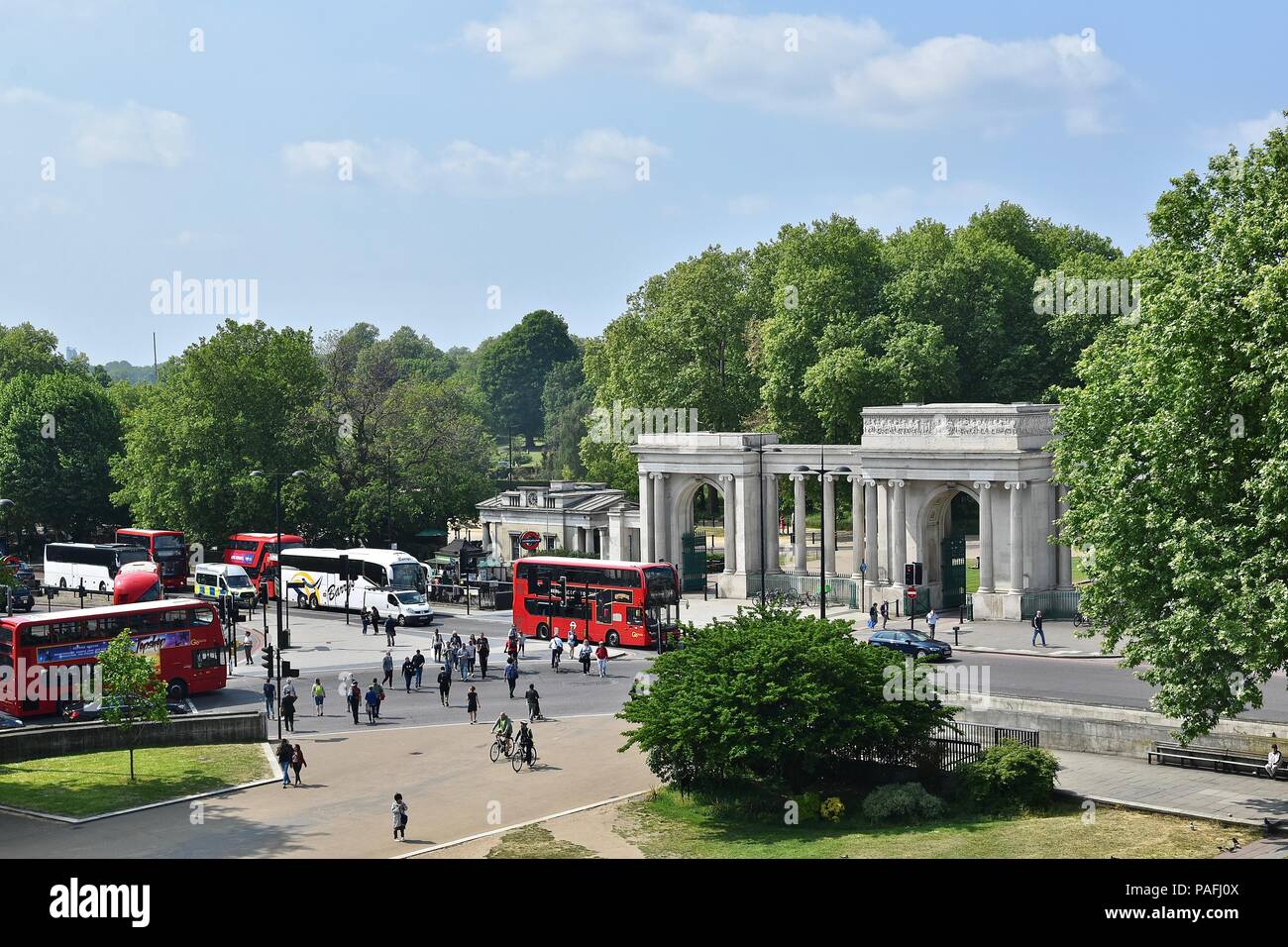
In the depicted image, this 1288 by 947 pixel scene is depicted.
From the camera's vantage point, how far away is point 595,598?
185 ft

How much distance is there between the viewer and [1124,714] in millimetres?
34750

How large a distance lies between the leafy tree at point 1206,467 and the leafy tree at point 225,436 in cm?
5609

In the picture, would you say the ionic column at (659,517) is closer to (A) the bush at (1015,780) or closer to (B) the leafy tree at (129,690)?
(B) the leafy tree at (129,690)

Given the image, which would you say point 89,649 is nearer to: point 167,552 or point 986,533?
point 167,552

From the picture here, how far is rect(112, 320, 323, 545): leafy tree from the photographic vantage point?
7938cm

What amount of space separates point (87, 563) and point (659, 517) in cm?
Answer: 3045

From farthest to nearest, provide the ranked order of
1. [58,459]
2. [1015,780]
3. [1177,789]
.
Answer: [58,459] < [1177,789] < [1015,780]

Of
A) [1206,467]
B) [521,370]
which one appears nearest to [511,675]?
[1206,467]

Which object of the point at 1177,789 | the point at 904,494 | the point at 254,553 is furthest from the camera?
the point at 254,553

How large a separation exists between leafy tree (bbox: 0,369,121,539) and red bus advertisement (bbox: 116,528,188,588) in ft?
68.6

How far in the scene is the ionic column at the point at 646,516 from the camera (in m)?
72.1

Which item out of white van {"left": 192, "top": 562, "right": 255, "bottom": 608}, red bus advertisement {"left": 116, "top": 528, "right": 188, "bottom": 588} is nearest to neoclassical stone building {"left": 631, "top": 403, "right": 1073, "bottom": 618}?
white van {"left": 192, "top": 562, "right": 255, "bottom": 608}

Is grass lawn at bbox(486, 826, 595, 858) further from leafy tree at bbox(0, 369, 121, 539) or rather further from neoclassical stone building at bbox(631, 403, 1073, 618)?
leafy tree at bbox(0, 369, 121, 539)
